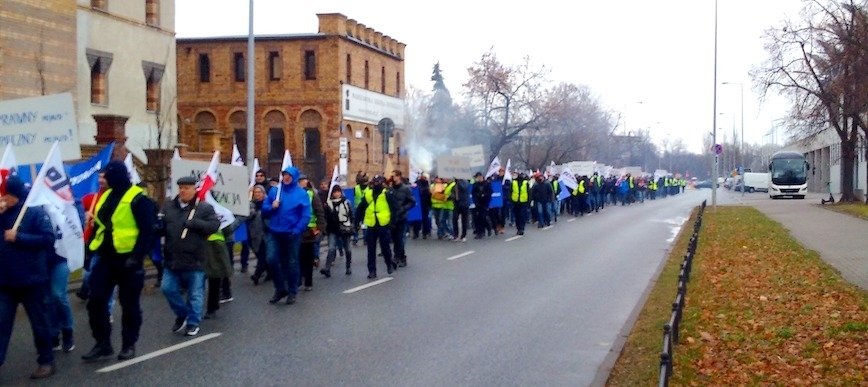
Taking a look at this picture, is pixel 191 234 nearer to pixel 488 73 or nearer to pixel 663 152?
pixel 488 73

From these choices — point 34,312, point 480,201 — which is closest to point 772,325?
point 34,312

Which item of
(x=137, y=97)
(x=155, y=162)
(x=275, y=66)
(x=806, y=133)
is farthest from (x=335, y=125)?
(x=155, y=162)

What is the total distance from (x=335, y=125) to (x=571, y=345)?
1598 inches

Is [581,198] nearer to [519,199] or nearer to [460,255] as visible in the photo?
[519,199]

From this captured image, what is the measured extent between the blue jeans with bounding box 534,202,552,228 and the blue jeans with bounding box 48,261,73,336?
74.9 ft

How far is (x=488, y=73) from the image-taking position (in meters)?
55.8

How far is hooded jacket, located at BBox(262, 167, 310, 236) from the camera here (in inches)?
529

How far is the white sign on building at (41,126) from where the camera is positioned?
11688 millimetres

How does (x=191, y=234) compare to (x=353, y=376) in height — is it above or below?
above

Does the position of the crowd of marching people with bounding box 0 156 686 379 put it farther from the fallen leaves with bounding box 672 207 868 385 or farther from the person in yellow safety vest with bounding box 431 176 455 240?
the person in yellow safety vest with bounding box 431 176 455 240

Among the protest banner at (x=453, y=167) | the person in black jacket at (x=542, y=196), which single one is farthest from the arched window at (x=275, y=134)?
the protest banner at (x=453, y=167)

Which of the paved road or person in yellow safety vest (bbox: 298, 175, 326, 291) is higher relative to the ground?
person in yellow safety vest (bbox: 298, 175, 326, 291)

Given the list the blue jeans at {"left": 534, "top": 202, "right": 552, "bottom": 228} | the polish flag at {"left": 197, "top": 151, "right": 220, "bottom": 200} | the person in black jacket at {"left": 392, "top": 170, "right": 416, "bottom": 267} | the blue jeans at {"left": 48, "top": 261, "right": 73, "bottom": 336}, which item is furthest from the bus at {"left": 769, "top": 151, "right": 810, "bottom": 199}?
the blue jeans at {"left": 48, "top": 261, "right": 73, "bottom": 336}

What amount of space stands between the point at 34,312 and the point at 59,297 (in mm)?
1117
